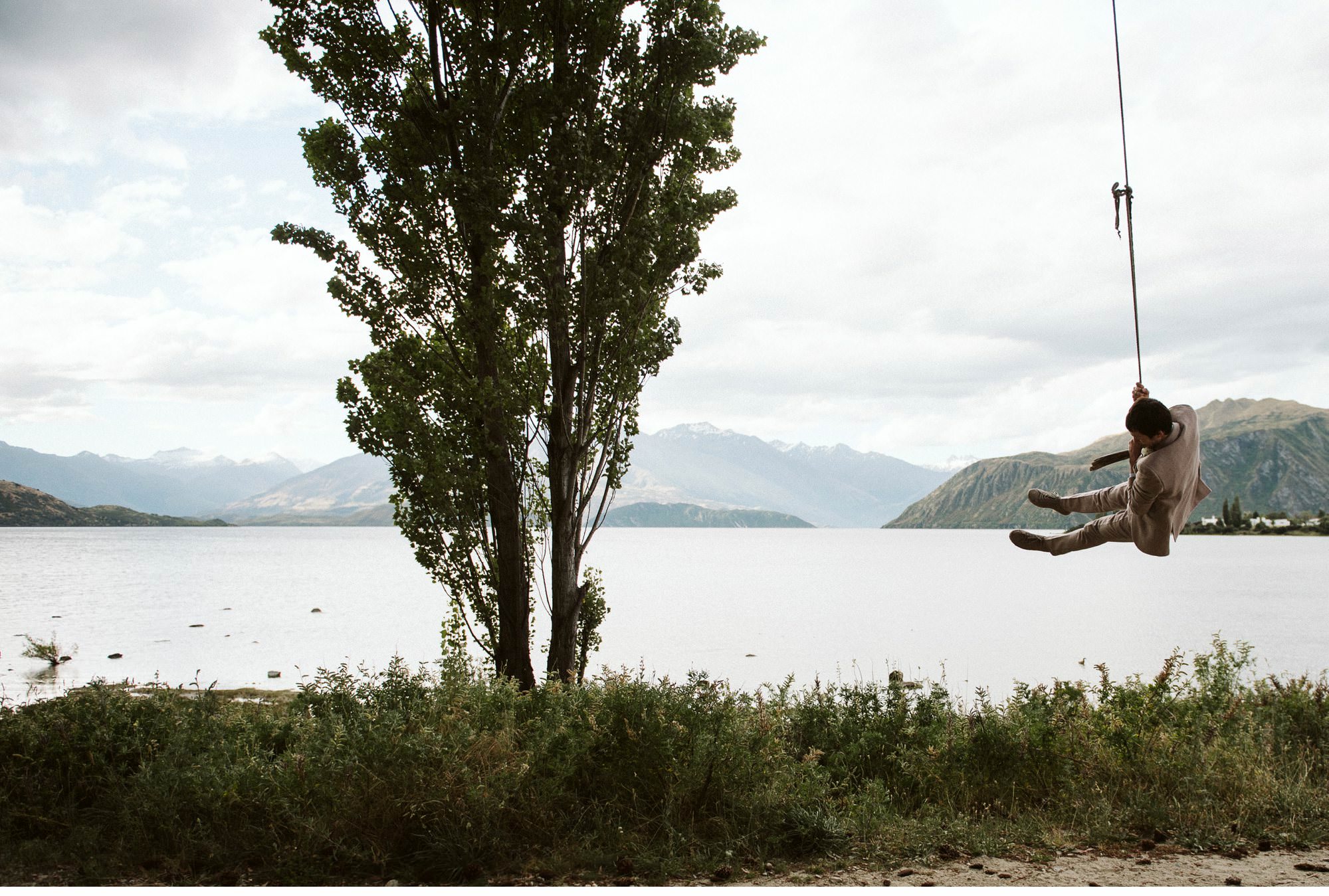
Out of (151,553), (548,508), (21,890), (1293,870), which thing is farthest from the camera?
(151,553)

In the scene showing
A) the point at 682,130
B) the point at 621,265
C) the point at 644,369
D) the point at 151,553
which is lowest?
the point at 151,553

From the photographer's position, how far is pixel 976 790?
23.2 feet

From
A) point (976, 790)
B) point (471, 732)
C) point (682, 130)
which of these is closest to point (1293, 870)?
point (976, 790)

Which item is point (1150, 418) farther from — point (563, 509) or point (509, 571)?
point (509, 571)

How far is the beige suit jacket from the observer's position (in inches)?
229

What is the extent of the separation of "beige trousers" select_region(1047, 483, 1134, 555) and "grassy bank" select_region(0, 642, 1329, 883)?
6.43ft

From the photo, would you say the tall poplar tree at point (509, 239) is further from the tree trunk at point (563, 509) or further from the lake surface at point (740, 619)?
the lake surface at point (740, 619)

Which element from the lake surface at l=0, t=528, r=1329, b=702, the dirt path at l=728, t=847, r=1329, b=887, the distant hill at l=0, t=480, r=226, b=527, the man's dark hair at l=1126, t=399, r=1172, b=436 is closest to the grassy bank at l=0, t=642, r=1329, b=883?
the dirt path at l=728, t=847, r=1329, b=887

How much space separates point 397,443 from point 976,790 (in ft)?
22.2

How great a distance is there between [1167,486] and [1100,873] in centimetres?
273

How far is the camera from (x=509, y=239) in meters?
8.88

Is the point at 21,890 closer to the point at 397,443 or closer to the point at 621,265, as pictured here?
the point at 397,443

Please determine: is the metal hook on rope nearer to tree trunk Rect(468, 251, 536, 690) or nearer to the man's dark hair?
the man's dark hair

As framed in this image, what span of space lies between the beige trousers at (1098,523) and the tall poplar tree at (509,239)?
4.67 m
